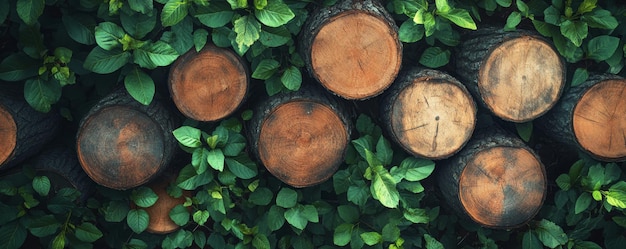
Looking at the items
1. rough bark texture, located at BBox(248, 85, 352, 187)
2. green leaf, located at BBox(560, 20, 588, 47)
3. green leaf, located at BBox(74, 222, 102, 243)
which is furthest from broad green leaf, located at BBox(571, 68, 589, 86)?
green leaf, located at BBox(74, 222, 102, 243)

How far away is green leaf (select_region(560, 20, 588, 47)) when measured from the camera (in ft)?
6.87

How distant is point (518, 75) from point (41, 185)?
6.73 ft

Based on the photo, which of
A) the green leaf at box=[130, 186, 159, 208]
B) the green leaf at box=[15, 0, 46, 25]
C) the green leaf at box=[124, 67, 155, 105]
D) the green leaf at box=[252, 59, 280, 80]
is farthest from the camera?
the green leaf at box=[130, 186, 159, 208]

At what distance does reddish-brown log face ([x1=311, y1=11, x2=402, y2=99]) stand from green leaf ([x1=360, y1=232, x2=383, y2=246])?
0.67 m

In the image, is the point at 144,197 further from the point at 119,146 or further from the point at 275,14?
the point at 275,14

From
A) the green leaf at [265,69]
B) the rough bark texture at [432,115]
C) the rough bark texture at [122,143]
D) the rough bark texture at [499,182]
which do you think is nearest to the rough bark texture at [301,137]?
the green leaf at [265,69]

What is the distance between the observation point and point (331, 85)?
2.04 metres

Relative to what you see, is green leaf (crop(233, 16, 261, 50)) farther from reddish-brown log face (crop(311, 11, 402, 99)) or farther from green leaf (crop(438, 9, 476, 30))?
green leaf (crop(438, 9, 476, 30))

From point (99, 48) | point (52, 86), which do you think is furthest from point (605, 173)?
point (52, 86)

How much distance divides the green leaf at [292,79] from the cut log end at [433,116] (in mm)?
414

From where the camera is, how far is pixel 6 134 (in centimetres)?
206

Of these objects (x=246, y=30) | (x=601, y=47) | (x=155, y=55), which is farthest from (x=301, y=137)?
(x=601, y=47)

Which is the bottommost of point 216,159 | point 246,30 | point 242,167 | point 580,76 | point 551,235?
point 551,235

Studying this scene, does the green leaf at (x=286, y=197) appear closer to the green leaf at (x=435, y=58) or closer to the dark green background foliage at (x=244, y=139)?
the dark green background foliage at (x=244, y=139)
